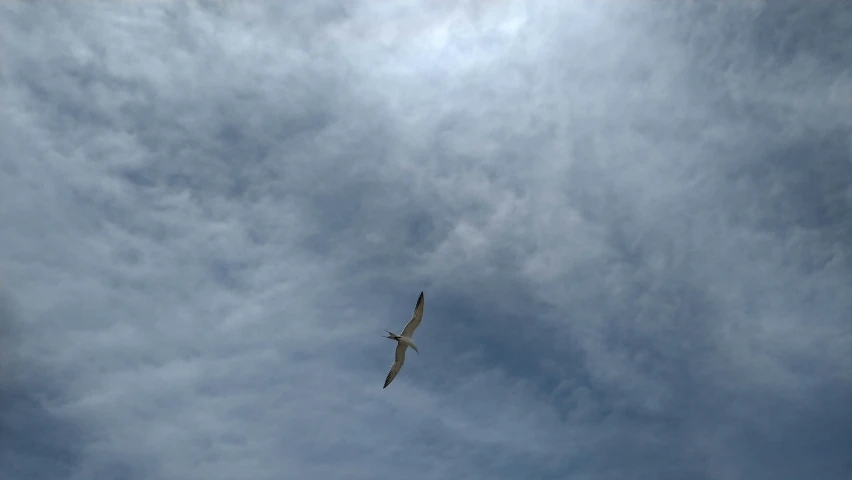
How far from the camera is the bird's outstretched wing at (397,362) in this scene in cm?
10000

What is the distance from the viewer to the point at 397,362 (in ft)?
335

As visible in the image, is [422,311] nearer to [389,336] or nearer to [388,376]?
[389,336]

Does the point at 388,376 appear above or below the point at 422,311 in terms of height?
below

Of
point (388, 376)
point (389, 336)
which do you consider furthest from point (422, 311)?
point (388, 376)

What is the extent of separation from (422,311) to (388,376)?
45.1 ft

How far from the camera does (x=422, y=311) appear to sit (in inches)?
3880

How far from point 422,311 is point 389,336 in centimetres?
706

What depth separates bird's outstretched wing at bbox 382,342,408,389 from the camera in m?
100

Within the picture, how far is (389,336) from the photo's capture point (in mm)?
96250

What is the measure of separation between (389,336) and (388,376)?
9939 millimetres

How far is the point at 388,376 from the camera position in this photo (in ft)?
335
